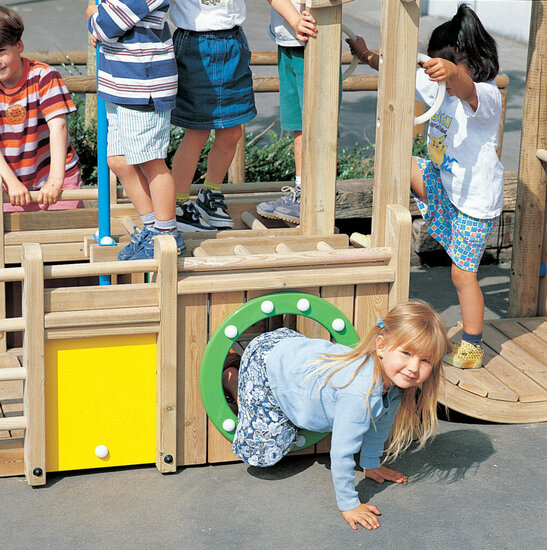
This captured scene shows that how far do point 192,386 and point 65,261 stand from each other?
1378 mm

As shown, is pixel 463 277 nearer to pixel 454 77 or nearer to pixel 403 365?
pixel 454 77

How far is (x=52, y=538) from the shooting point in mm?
3092

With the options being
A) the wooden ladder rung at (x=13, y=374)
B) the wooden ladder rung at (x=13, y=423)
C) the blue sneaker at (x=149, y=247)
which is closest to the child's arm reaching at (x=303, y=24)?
the blue sneaker at (x=149, y=247)

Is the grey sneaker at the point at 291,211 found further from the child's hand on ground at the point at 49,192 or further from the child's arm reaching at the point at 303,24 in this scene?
the child's hand on ground at the point at 49,192

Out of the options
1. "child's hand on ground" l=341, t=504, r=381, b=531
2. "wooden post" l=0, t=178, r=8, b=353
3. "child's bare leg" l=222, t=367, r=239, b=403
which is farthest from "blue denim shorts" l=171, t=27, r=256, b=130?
"child's hand on ground" l=341, t=504, r=381, b=531

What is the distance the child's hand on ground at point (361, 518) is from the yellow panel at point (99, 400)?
0.79 m

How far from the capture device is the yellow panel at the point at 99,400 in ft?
11.0

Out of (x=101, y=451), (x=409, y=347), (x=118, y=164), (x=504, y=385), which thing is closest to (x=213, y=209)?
(x=118, y=164)

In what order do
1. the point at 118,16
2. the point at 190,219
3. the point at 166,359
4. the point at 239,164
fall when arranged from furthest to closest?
the point at 239,164
the point at 190,219
the point at 118,16
the point at 166,359

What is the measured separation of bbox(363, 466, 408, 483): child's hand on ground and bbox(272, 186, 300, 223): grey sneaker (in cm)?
129

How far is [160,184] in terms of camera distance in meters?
3.74

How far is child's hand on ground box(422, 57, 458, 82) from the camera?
11.7 ft

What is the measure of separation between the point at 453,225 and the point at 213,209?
1.13 meters

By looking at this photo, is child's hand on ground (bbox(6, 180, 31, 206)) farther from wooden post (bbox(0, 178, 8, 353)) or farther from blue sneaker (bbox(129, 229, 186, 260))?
blue sneaker (bbox(129, 229, 186, 260))
